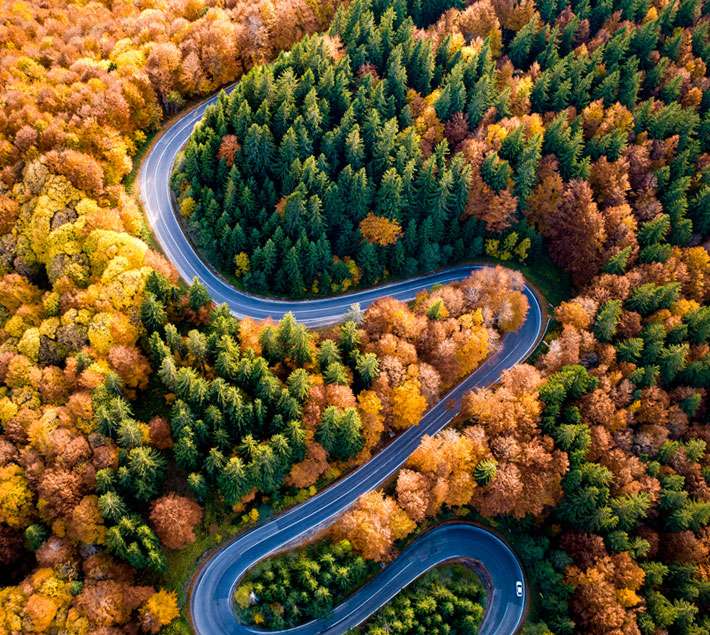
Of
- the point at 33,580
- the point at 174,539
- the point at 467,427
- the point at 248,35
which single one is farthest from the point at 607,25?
the point at 33,580

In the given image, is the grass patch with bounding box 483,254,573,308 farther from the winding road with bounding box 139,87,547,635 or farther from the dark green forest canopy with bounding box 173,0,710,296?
the winding road with bounding box 139,87,547,635

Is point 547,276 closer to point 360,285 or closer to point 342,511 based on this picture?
point 360,285

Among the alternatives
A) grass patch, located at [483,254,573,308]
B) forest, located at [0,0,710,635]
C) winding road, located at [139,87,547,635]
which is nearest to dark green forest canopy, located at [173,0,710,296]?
forest, located at [0,0,710,635]

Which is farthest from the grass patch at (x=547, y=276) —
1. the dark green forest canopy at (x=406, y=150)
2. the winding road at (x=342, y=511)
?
the winding road at (x=342, y=511)

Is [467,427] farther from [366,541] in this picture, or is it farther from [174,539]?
[174,539]

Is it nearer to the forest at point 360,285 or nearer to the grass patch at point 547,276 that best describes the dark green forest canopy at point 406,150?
the forest at point 360,285

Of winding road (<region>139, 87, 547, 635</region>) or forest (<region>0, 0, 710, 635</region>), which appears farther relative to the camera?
winding road (<region>139, 87, 547, 635</region>)

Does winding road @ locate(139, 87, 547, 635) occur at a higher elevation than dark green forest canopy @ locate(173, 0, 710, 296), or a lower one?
lower
